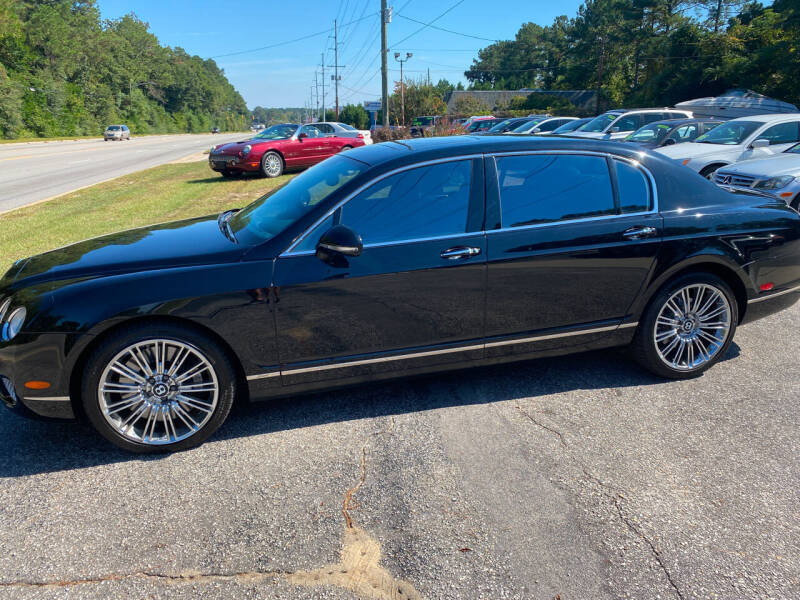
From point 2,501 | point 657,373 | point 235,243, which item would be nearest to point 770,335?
point 657,373

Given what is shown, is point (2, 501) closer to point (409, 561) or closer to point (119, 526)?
point (119, 526)

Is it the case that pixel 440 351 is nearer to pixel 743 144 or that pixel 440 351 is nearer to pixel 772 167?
pixel 772 167

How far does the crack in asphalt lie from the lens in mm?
2398

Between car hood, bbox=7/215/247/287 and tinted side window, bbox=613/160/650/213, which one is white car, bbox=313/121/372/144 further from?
tinted side window, bbox=613/160/650/213

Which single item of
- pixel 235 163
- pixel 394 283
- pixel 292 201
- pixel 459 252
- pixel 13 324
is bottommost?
pixel 13 324

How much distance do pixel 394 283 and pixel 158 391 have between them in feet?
4.74

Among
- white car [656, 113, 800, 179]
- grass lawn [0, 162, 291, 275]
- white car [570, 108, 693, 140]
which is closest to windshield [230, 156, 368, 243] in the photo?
grass lawn [0, 162, 291, 275]

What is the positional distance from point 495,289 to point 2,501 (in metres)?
2.86

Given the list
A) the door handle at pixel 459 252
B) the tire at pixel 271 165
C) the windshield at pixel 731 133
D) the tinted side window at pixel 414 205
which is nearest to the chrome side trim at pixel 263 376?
the tinted side window at pixel 414 205

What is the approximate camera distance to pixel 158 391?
128 inches

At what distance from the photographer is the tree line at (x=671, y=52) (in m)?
34.6

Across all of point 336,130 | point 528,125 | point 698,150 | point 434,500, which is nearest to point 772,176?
point 698,150

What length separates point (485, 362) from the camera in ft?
12.5

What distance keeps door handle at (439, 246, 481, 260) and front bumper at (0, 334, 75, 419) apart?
2.11 meters
